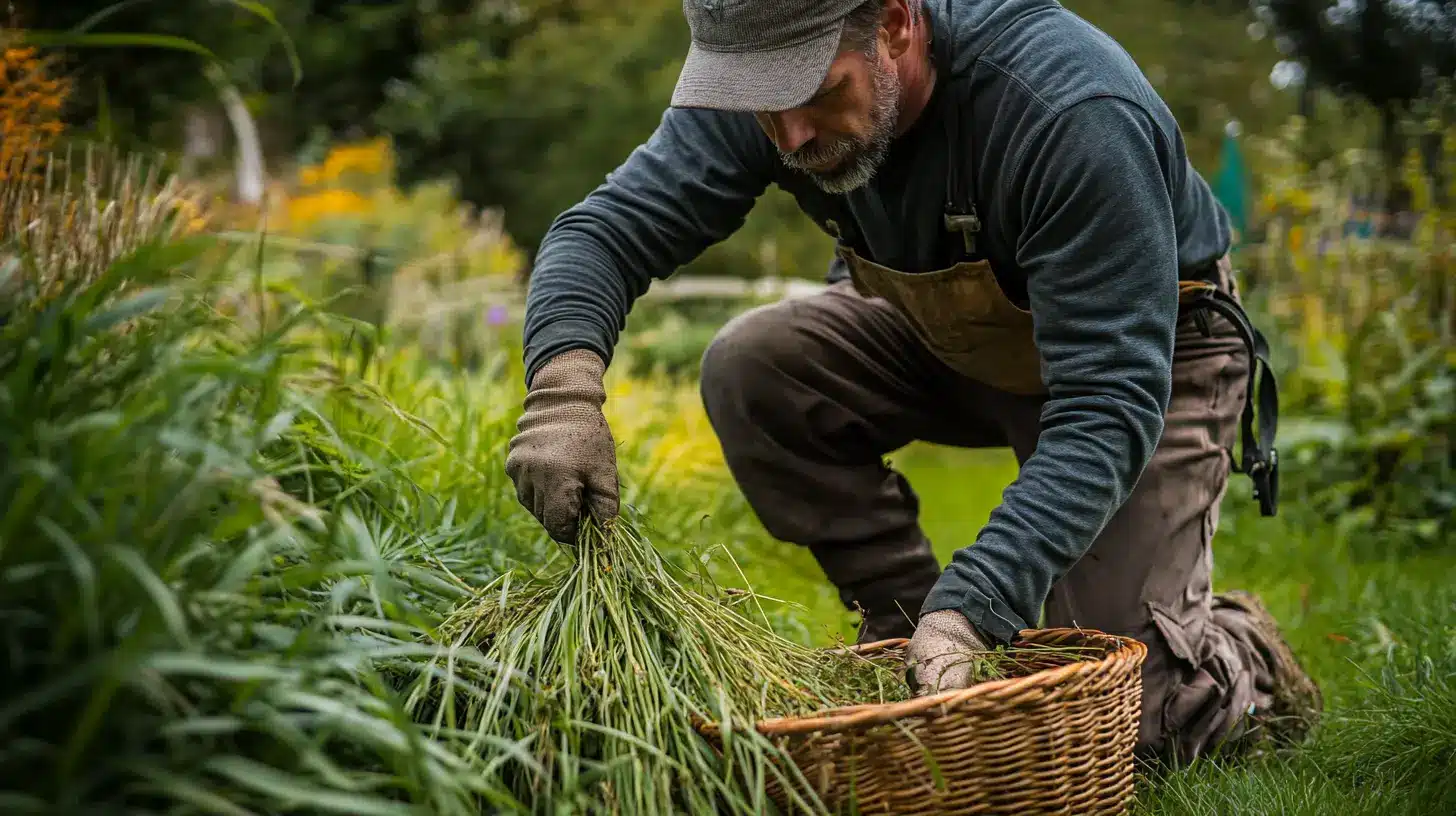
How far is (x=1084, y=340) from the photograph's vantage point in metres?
1.91

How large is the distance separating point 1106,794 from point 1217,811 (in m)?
0.26

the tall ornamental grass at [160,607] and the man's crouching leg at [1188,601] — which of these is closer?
the tall ornamental grass at [160,607]

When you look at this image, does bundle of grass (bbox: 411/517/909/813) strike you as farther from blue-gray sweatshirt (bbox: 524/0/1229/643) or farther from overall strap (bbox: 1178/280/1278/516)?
overall strap (bbox: 1178/280/1278/516)

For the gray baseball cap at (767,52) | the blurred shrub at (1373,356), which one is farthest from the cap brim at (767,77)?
the blurred shrub at (1373,356)

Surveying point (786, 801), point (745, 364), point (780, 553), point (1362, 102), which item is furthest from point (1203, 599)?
point (1362, 102)

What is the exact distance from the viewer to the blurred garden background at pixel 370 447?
1.18m

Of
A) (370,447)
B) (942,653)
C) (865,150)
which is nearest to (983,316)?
(865,150)

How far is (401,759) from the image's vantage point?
4.20ft

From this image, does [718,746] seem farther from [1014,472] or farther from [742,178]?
[1014,472]

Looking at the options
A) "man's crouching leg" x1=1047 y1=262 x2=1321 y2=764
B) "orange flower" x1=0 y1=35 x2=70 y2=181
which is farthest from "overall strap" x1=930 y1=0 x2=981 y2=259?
"orange flower" x1=0 y1=35 x2=70 y2=181

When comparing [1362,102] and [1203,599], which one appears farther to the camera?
[1362,102]

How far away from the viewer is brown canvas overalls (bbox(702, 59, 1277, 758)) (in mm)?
2287

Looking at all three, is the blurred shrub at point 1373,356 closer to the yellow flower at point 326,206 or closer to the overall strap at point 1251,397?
the overall strap at point 1251,397

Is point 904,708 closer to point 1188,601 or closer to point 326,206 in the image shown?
point 1188,601
